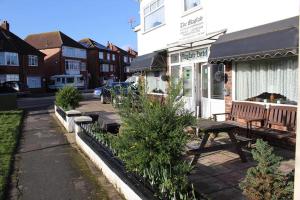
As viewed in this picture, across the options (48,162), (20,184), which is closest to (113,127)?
(48,162)

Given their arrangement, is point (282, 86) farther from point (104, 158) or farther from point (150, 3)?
point (150, 3)

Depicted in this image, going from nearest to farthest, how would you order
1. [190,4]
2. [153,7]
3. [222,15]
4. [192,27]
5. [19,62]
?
[222,15] < [192,27] < [190,4] < [153,7] < [19,62]

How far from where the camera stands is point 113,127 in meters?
9.24

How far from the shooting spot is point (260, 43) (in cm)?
805

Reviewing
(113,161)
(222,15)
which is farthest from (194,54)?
(113,161)

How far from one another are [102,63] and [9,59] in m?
31.2

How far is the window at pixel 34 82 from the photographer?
5069 centimetres

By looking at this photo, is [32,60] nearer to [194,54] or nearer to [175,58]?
[175,58]

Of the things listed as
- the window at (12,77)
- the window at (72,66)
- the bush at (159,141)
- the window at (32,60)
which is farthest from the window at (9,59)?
the bush at (159,141)

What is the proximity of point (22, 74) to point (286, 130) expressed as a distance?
1811 inches

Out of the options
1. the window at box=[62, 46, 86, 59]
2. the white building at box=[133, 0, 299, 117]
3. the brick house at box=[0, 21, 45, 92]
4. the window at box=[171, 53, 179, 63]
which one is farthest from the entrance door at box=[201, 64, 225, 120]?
the window at box=[62, 46, 86, 59]

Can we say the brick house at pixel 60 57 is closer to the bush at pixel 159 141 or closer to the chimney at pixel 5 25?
the chimney at pixel 5 25

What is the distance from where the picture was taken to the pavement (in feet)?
18.6

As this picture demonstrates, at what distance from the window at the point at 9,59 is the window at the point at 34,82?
3.64 m
